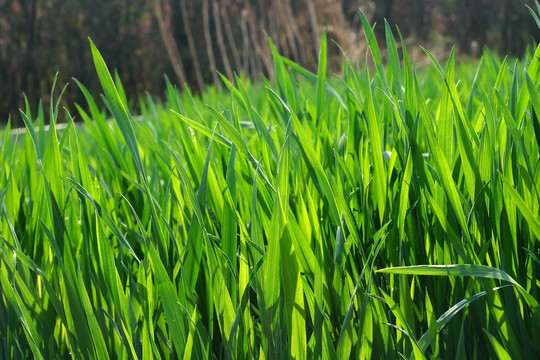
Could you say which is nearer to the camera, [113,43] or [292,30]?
[292,30]

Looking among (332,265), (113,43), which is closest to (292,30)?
(113,43)

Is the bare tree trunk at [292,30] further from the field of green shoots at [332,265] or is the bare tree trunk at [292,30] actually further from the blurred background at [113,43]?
the field of green shoots at [332,265]

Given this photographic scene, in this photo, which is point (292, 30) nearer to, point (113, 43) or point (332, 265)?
point (113, 43)

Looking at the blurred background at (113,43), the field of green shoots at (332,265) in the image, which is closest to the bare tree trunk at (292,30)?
the blurred background at (113,43)

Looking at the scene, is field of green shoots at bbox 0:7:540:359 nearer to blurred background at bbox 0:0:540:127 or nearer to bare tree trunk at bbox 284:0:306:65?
bare tree trunk at bbox 284:0:306:65

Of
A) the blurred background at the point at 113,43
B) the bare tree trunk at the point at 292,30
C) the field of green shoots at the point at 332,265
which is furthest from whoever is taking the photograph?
the blurred background at the point at 113,43

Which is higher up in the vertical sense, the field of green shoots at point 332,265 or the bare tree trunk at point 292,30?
the field of green shoots at point 332,265

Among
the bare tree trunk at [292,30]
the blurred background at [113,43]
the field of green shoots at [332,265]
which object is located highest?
the field of green shoots at [332,265]

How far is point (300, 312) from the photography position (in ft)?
1.86

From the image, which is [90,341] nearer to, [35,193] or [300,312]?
[300,312]

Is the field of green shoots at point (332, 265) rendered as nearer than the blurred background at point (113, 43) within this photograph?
Yes

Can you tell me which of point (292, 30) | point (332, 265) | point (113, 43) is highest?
point (332, 265)

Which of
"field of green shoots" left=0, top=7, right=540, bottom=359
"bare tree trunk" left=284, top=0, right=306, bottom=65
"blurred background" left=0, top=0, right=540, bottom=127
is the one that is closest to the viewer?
"field of green shoots" left=0, top=7, right=540, bottom=359

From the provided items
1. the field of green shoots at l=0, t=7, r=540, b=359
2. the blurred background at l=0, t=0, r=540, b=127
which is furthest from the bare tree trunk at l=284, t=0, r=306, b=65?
the field of green shoots at l=0, t=7, r=540, b=359
